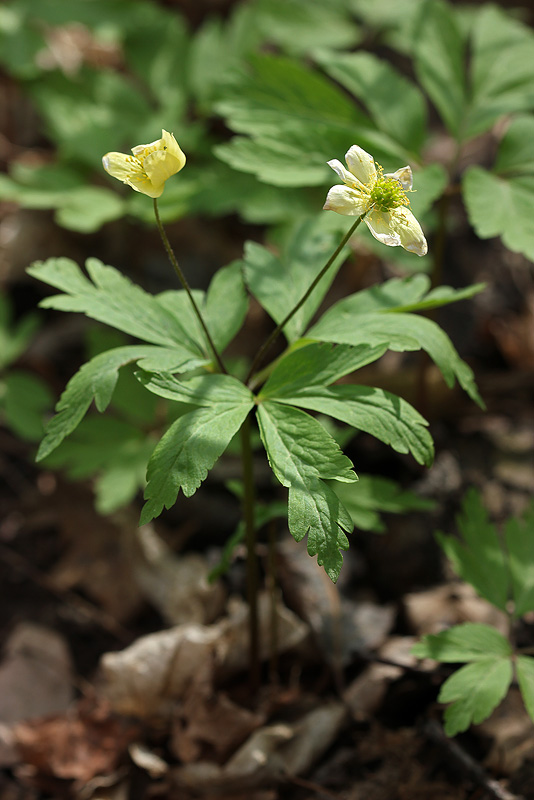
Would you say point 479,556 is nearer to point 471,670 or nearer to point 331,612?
point 471,670

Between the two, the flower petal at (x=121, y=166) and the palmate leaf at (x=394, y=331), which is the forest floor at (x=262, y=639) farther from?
the flower petal at (x=121, y=166)

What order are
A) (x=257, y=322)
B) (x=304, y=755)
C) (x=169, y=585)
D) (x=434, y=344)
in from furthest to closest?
(x=257, y=322) → (x=169, y=585) → (x=304, y=755) → (x=434, y=344)

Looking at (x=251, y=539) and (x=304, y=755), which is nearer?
(x=251, y=539)

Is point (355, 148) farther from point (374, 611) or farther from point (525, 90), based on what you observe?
point (374, 611)

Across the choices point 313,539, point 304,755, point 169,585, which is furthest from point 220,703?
point 313,539

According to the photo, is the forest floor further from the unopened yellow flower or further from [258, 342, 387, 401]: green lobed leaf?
the unopened yellow flower

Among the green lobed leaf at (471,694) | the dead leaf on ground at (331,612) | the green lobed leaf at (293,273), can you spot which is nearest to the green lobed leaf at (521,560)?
the green lobed leaf at (471,694)
